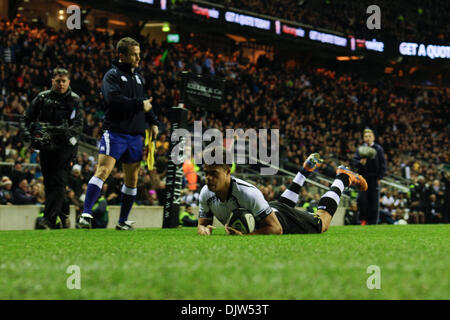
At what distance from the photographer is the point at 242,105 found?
2736cm

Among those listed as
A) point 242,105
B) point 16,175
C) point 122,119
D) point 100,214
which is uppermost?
point 242,105

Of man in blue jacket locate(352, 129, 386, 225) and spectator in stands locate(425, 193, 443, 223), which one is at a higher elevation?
man in blue jacket locate(352, 129, 386, 225)

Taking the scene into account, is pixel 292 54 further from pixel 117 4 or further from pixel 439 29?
Result: pixel 117 4

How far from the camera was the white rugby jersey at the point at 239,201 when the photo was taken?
6.14 metres

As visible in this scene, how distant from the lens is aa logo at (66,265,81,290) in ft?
9.64

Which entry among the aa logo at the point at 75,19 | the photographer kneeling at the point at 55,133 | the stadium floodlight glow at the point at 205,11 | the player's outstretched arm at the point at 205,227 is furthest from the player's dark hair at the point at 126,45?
the stadium floodlight glow at the point at 205,11

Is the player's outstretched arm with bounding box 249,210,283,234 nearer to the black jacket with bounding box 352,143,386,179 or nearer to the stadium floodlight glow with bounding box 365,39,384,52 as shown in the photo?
the black jacket with bounding box 352,143,386,179

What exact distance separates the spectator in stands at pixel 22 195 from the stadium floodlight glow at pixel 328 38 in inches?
881

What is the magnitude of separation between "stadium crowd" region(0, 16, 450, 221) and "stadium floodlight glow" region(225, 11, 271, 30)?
199 centimetres

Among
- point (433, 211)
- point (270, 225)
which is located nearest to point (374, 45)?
point (433, 211)

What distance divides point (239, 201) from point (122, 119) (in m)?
2.18

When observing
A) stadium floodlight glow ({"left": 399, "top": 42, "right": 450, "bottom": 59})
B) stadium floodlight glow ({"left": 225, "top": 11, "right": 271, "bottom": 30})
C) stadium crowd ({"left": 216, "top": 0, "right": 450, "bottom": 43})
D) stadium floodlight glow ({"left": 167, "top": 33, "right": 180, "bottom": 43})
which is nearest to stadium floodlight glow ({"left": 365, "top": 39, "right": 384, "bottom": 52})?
stadium crowd ({"left": 216, "top": 0, "right": 450, "bottom": 43})

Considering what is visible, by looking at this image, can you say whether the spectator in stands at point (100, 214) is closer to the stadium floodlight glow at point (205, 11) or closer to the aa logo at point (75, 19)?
the aa logo at point (75, 19)

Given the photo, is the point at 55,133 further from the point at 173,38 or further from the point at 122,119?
the point at 173,38
